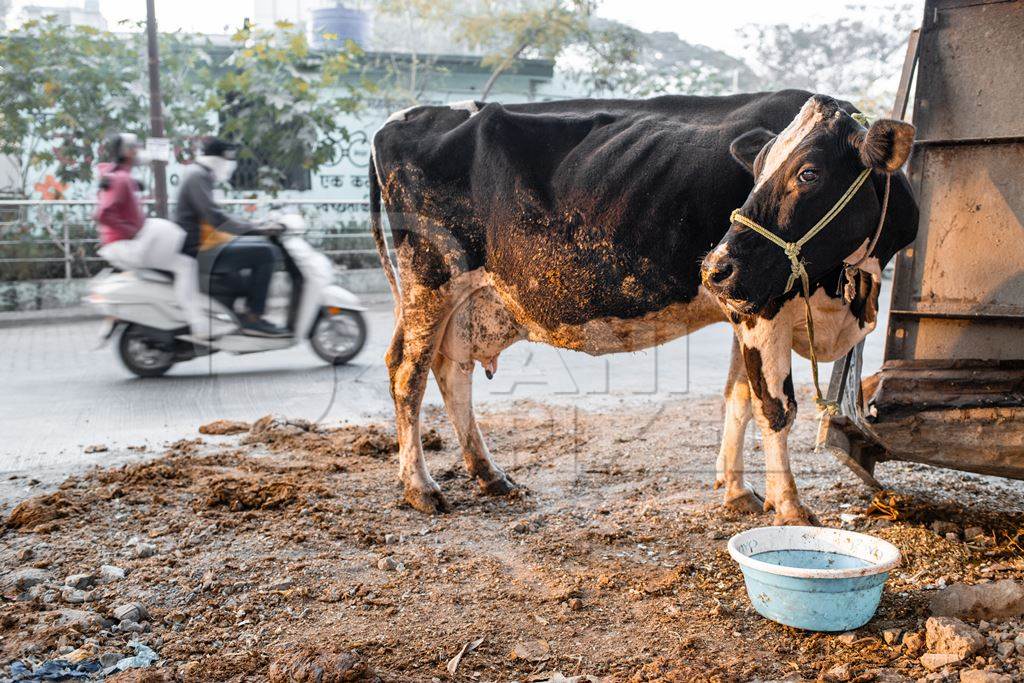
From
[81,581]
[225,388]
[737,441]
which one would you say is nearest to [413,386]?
[737,441]

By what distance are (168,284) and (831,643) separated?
21.5 ft

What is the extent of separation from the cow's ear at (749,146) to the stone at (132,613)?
2.83 m

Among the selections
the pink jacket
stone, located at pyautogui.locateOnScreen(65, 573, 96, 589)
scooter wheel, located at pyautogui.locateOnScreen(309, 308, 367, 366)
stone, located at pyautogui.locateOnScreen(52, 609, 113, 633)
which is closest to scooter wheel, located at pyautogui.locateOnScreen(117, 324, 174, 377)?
scooter wheel, located at pyautogui.locateOnScreen(309, 308, 367, 366)

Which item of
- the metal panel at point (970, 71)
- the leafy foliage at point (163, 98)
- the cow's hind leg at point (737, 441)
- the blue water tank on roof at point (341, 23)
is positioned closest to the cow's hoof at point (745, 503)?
the cow's hind leg at point (737, 441)

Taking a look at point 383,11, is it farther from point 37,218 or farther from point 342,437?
point 342,437

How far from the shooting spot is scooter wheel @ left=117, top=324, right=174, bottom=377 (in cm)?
816

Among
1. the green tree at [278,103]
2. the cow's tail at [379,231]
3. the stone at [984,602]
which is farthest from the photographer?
the green tree at [278,103]

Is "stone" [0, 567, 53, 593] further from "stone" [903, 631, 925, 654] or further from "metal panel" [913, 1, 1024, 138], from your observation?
"metal panel" [913, 1, 1024, 138]

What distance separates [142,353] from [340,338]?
67.4 inches

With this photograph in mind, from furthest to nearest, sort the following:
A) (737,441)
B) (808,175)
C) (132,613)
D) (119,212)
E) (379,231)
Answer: (119,212)
(379,231)
(737,441)
(808,175)
(132,613)

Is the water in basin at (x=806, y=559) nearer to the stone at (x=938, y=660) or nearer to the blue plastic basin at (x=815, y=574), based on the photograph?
the blue plastic basin at (x=815, y=574)

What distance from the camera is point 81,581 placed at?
371 centimetres

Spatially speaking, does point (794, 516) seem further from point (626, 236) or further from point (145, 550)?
point (145, 550)

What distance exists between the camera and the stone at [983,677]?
2.79m
